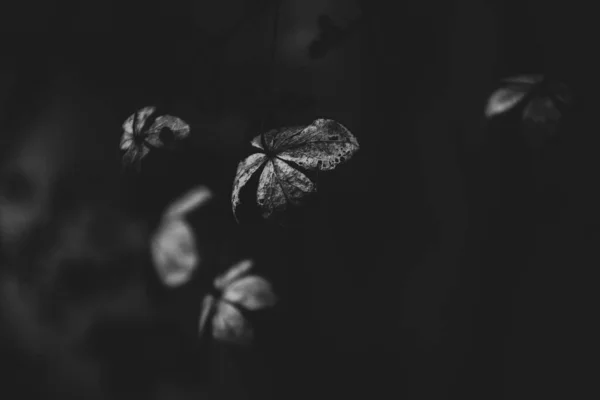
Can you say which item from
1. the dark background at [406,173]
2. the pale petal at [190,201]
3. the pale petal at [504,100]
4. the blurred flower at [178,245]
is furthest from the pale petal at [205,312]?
the pale petal at [504,100]

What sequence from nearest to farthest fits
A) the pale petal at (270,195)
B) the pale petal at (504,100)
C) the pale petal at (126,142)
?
the pale petal at (270,195) < the pale petal at (126,142) < the pale petal at (504,100)

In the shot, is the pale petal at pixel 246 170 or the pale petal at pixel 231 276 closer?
the pale petal at pixel 246 170

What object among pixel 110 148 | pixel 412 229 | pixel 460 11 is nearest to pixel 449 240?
pixel 412 229

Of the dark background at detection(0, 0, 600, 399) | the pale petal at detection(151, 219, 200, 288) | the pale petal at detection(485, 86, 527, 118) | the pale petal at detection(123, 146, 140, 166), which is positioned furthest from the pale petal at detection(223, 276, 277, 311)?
the pale petal at detection(485, 86, 527, 118)

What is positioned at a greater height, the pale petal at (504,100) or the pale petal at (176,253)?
the pale petal at (176,253)

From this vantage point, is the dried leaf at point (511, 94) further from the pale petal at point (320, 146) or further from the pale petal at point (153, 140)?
the pale petal at point (153, 140)
